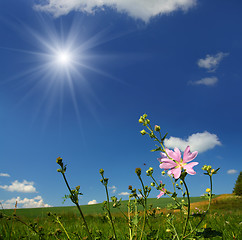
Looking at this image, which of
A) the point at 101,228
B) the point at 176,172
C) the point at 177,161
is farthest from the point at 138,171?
the point at 101,228

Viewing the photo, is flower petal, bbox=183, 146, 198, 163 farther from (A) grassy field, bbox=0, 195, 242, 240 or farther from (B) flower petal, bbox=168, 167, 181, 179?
(A) grassy field, bbox=0, 195, 242, 240

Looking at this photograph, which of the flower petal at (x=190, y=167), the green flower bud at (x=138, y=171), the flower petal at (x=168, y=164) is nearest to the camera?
the flower petal at (x=190, y=167)

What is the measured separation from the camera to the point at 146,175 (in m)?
2.64

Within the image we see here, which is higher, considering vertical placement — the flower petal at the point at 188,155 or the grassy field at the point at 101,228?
the flower petal at the point at 188,155

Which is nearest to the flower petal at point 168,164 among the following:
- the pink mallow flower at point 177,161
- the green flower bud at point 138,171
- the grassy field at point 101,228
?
the pink mallow flower at point 177,161

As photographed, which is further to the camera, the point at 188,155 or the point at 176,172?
the point at 188,155

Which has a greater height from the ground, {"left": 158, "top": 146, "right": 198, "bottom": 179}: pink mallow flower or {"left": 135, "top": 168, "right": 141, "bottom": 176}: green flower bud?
{"left": 135, "top": 168, "right": 141, "bottom": 176}: green flower bud

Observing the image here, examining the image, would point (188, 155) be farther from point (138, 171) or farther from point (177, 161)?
point (138, 171)

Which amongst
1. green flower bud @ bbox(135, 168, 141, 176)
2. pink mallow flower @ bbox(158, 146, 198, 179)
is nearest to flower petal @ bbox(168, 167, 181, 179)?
pink mallow flower @ bbox(158, 146, 198, 179)

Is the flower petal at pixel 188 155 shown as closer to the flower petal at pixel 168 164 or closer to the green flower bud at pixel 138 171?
the flower petal at pixel 168 164

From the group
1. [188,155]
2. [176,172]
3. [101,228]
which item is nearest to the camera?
[176,172]

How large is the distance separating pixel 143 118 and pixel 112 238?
6.11 ft

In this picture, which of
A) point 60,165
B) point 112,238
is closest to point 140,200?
point 112,238

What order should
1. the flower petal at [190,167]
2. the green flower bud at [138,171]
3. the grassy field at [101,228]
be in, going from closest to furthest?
the flower petal at [190,167], the green flower bud at [138,171], the grassy field at [101,228]
